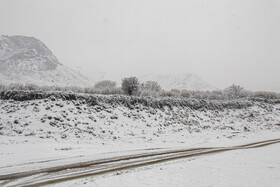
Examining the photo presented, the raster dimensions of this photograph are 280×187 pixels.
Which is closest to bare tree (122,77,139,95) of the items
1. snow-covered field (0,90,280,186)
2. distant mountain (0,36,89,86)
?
snow-covered field (0,90,280,186)

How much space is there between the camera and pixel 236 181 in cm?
855

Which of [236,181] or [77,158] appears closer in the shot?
[236,181]

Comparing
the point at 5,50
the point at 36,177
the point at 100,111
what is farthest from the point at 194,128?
the point at 5,50

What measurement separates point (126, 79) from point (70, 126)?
1585 centimetres

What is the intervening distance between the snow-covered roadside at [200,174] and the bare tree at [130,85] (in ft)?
67.7

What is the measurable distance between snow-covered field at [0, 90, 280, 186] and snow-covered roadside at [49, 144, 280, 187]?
45 mm

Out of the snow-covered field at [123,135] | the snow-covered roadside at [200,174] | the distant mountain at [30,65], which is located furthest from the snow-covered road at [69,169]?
the distant mountain at [30,65]

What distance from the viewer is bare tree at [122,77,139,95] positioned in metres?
31.8

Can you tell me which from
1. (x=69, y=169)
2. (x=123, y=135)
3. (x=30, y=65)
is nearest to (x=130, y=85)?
(x=123, y=135)

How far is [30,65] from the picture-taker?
118 m

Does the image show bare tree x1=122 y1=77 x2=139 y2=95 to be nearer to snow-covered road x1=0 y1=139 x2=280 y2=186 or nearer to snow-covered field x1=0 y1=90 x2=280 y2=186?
snow-covered field x1=0 y1=90 x2=280 y2=186

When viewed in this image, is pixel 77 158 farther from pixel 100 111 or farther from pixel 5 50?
pixel 5 50

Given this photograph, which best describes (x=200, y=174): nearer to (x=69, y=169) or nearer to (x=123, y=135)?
(x=69, y=169)

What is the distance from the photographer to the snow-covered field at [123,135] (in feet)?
31.5
